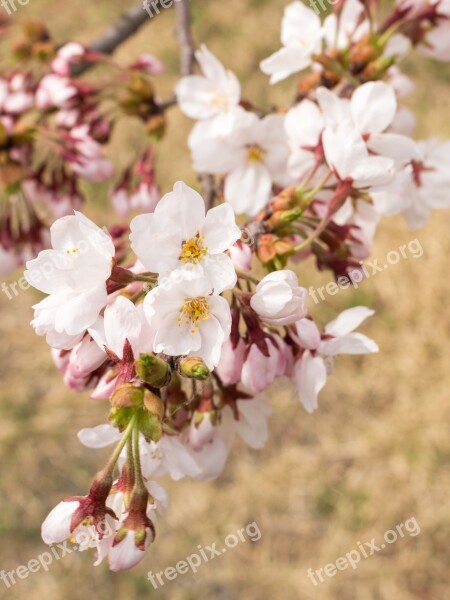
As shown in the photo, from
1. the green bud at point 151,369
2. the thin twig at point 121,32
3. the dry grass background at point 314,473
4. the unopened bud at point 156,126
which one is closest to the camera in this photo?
the green bud at point 151,369

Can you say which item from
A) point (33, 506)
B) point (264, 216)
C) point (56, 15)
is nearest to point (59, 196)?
point (264, 216)

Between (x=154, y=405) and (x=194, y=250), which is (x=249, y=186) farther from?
(x=154, y=405)

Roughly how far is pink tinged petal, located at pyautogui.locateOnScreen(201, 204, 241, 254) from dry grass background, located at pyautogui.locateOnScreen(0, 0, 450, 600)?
1617 millimetres

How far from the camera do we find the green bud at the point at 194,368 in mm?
620

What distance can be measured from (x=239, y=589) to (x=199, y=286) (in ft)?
5.59

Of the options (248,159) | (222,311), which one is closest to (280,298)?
(222,311)

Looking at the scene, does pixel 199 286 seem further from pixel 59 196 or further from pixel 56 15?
pixel 56 15

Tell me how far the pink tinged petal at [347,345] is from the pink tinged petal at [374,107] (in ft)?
0.82

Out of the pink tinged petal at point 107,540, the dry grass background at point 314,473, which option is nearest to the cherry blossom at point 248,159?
the pink tinged petal at point 107,540

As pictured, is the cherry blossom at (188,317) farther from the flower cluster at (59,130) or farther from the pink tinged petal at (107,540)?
the flower cluster at (59,130)

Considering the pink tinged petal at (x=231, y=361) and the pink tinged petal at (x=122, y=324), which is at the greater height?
the pink tinged petal at (x=122, y=324)

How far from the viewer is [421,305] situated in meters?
2.32

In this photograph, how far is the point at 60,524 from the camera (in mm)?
682

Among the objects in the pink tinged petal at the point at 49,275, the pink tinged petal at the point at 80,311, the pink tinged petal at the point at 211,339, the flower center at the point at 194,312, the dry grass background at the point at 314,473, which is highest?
the pink tinged petal at the point at 49,275
